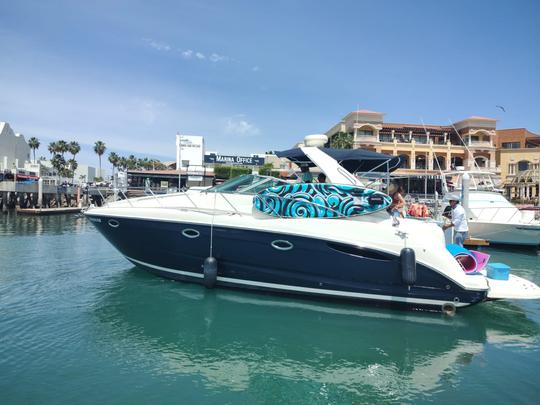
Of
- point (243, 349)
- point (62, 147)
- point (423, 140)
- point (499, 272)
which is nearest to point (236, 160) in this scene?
point (423, 140)

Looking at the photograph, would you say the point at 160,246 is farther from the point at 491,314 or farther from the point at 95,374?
the point at 491,314

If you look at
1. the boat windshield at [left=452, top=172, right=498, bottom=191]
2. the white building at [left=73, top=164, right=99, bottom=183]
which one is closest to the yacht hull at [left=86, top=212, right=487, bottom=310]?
the boat windshield at [left=452, top=172, right=498, bottom=191]

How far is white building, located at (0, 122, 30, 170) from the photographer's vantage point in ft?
178

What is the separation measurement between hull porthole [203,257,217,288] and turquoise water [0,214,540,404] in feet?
1.16

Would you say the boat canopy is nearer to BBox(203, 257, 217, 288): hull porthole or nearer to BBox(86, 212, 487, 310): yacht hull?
BBox(86, 212, 487, 310): yacht hull

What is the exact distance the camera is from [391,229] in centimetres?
653

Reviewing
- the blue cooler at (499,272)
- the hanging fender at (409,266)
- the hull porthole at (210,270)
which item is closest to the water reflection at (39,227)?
the hull porthole at (210,270)

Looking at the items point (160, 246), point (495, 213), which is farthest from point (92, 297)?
point (495, 213)

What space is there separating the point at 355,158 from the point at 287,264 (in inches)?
114

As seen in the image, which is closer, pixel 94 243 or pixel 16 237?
pixel 94 243

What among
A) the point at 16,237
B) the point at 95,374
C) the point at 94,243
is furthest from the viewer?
the point at 16,237

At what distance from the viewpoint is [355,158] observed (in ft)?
26.5

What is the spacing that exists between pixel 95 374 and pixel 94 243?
11.4 meters

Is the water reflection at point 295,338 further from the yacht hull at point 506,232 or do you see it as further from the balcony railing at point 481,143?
the balcony railing at point 481,143
